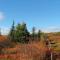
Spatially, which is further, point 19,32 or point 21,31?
point 21,31

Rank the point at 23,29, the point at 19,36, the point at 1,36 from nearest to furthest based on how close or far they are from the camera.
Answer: the point at 1,36
the point at 19,36
the point at 23,29

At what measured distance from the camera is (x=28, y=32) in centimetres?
4291

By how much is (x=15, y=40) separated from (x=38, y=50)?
793 inches

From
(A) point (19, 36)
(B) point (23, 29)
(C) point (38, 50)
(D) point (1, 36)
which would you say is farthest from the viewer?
(B) point (23, 29)

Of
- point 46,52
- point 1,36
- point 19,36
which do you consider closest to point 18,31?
point 19,36

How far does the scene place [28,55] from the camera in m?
16.9

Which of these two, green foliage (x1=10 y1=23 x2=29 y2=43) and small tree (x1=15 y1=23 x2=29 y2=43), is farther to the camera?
small tree (x1=15 y1=23 x2=29 y2=43)

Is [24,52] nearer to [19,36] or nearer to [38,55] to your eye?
[38,55]

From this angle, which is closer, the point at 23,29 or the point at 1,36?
the point at 1,36

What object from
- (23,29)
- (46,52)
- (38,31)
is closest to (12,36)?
(23,29)

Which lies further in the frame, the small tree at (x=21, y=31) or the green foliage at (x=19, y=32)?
the small tree at (x=21, y=31)

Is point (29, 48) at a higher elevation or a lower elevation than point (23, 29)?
lower

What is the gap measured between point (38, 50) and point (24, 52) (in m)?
1.10

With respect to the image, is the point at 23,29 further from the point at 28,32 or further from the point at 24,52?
the point at 24,52
